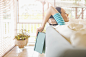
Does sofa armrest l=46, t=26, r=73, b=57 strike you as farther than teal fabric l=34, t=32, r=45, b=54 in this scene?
No

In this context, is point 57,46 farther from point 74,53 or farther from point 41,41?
point 41,41

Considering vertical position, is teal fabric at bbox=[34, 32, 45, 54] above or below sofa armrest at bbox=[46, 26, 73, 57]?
below

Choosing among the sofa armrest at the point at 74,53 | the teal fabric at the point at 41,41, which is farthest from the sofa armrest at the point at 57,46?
the teal fabric at the point at 41,41

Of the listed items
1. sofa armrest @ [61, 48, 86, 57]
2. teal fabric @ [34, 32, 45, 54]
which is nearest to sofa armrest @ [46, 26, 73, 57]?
sofa armrest @ [61, 48, 86, 57]

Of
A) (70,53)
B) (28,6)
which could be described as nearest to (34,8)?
(28,6)

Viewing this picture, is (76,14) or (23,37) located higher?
(76,14)

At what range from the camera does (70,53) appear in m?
0.30

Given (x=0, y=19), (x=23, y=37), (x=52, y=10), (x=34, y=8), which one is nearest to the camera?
(x=52, y=10)

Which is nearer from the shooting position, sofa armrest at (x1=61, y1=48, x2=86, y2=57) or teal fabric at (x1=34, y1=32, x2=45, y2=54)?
sofa armrest at (x1=61, y1=48, x2=86, y2=57)

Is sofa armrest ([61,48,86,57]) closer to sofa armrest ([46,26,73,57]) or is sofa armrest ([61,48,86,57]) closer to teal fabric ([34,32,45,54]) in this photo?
sofa armrest ([46,26,73,57])

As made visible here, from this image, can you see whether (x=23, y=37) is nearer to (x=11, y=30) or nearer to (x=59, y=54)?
(x=11, y=30)

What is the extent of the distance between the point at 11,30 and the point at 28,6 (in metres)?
1.62

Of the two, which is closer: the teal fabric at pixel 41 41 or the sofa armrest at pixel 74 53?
the sofa armrest at pixel 74 53

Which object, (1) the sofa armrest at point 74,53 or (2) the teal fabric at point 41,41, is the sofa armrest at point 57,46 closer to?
(1) the sofa armrest at point 74,53
